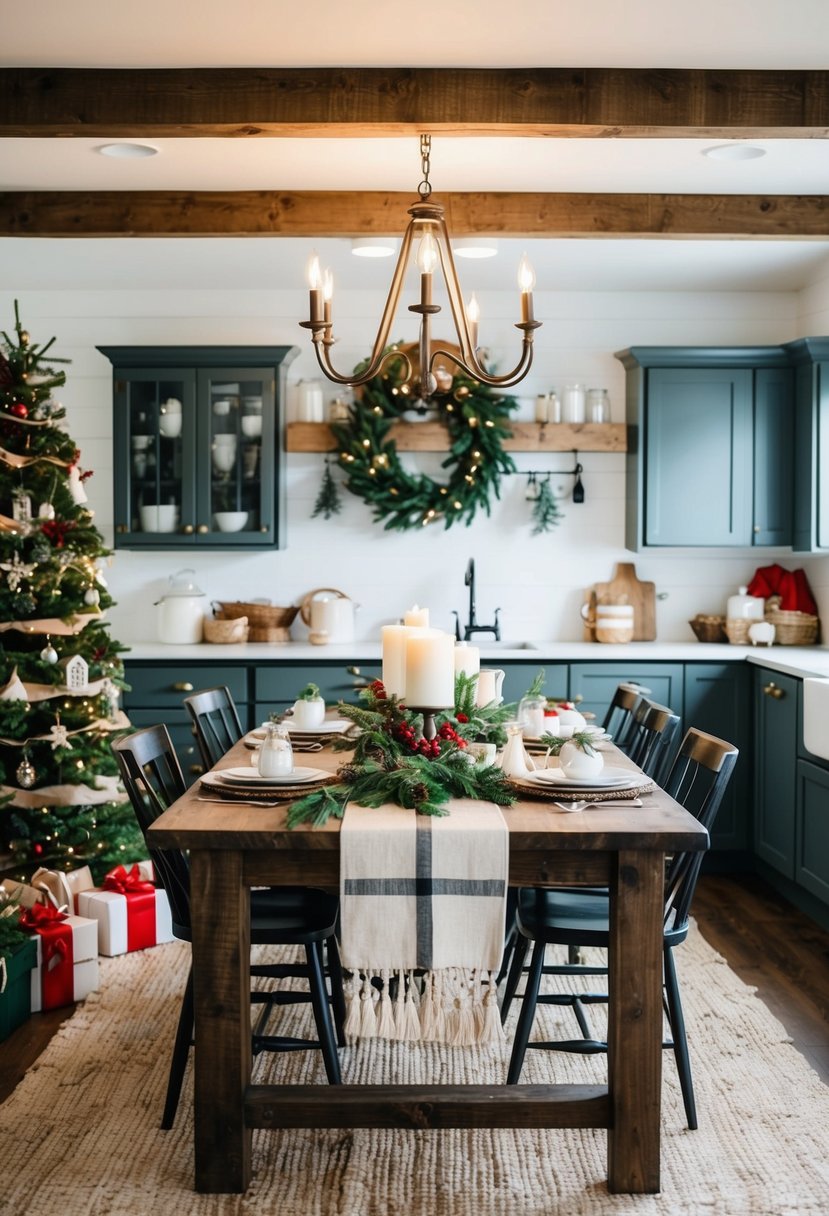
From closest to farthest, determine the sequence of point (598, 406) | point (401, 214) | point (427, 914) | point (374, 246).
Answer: point (427, 914)
point (401, 214)
point (374, 246)
point (598, 406)

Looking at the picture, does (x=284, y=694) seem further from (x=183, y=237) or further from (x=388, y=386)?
(x=183, y=237)

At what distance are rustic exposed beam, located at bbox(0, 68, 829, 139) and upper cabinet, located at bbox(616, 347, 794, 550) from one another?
83.7 inches

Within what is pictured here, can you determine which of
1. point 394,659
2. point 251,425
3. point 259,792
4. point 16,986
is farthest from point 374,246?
point 16,986

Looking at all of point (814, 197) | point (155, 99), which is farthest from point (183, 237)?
point (814, 197)

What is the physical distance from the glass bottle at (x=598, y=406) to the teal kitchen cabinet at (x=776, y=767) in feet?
4.78

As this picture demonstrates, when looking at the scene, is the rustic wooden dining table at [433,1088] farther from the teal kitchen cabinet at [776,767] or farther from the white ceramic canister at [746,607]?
the white ceramic canister at [746,607]

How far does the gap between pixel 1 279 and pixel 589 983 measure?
4.14 metres

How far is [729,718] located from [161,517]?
2.76 m

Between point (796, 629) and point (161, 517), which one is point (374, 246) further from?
point (796, 629)

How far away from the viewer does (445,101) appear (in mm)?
3479

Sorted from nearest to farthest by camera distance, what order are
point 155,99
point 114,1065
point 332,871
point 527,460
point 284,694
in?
point 332,871, point 114,1065, point 155,99, point 284,694, point 527,460

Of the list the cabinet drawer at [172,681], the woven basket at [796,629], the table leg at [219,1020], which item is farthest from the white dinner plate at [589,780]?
the woven basket at [796,629]

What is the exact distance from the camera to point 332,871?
2.58 meters

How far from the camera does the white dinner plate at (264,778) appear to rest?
9.36 ft
